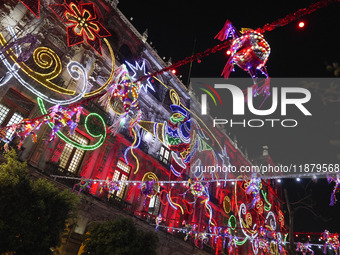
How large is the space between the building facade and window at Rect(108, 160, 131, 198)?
0.26 ft

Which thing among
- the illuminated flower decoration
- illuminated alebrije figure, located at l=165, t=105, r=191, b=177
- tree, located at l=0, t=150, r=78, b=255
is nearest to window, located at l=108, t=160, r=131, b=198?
illuminated alebrije figure, located at l=165, t=105, r=191, b=177

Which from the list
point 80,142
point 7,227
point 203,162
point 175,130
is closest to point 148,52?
point 175,130

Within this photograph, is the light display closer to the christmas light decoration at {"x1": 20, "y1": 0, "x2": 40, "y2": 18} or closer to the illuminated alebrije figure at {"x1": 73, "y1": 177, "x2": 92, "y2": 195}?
the illuminated alebrije figure at {"x1": 73, "y1": 177, "x2": 92, "y2": 195}

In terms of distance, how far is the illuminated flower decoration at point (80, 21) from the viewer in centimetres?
1691

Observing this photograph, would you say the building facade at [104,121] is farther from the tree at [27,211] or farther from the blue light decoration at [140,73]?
the tree at [27,211]

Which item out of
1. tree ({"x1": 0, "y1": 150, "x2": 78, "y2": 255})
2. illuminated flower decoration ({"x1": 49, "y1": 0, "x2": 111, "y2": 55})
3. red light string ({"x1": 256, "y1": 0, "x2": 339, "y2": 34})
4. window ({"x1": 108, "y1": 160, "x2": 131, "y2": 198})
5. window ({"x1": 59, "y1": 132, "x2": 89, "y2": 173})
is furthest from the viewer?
window ({"x1": 108, "y1": 160, "x2": 131, "y2": 198})

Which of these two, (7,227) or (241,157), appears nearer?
(7,227)

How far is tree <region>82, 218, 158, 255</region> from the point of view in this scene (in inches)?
470

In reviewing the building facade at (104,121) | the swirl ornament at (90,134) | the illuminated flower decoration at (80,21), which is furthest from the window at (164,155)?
the illuminated flower decoration at (80,21)

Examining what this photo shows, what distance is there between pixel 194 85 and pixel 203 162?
952 cm

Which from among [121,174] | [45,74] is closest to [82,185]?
[121,174]

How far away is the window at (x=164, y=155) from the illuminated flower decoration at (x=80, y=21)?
34.4 feet

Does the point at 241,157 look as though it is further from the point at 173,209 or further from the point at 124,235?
the point at 124,235

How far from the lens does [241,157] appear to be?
38.7m
